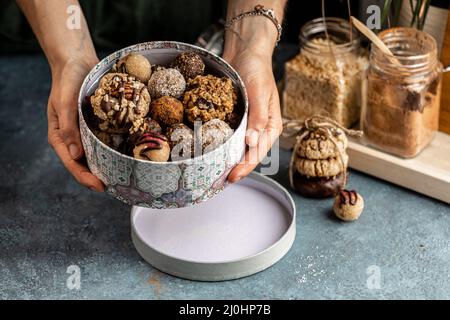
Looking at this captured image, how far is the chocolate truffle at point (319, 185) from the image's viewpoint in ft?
3.61

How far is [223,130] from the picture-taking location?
0.86 meters

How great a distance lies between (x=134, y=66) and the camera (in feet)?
3.01

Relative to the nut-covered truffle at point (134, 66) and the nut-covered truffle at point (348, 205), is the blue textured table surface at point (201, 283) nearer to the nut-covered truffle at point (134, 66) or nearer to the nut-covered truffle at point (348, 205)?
the nut-covered truffle at point (348, 205)

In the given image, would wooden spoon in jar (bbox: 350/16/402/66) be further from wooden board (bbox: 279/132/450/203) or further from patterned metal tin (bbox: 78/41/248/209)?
patterned metal tin (bbox: 78/41/248/209)

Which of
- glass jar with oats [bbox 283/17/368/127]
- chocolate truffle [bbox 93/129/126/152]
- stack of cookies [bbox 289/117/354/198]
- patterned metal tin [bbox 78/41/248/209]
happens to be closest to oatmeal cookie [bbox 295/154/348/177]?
stack of cookies [bbox 289/117/354/198]

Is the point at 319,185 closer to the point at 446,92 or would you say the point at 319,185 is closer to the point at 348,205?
the point at 348,205

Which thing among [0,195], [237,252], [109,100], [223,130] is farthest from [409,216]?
[0,195]

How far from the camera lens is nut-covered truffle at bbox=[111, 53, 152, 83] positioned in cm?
92

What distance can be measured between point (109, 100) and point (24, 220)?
1.00 feet

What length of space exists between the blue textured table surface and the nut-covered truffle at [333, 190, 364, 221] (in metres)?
0.02

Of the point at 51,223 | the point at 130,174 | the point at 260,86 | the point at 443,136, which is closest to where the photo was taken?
the point at 130,174

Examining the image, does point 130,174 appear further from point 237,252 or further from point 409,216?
point 409,216

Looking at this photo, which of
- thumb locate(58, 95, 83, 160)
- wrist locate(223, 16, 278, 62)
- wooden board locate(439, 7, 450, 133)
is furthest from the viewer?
wooden board locate(439, 7, 450, 133)

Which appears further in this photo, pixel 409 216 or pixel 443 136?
pixel 443 136
